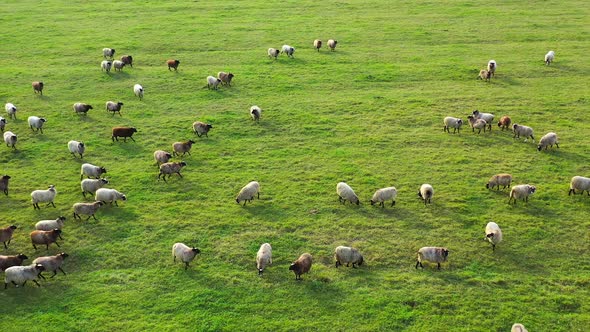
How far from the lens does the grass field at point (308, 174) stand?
58.2ft

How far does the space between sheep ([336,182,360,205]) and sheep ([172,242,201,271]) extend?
6686 millimetres

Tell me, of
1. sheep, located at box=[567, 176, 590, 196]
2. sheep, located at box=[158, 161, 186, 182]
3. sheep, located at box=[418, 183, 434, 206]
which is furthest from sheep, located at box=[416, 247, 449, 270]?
sheep, located at box=[158, 161, 186, 182]

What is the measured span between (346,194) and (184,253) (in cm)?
727

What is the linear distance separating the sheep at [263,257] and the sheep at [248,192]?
12.6ft

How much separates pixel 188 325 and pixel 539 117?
23.3 metres

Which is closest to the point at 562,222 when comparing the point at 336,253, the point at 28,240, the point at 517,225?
the point at 517,225

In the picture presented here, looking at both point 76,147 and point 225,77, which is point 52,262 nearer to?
point 76,147

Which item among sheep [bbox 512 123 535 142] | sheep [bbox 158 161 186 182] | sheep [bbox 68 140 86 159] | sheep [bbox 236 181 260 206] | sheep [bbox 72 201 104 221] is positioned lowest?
sheep [bbox 72 201 104 221]

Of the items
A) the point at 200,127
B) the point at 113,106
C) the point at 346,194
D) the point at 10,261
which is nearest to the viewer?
the point at 10,261

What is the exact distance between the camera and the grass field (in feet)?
58.2

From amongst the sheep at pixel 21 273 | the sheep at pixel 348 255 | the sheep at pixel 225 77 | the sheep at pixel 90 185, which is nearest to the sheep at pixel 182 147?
the sheep at pixel 90 185

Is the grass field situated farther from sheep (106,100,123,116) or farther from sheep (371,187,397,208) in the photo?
sheep (106,100,123,116)

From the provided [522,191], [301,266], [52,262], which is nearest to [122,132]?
[52,262]

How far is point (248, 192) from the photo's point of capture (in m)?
23.3
